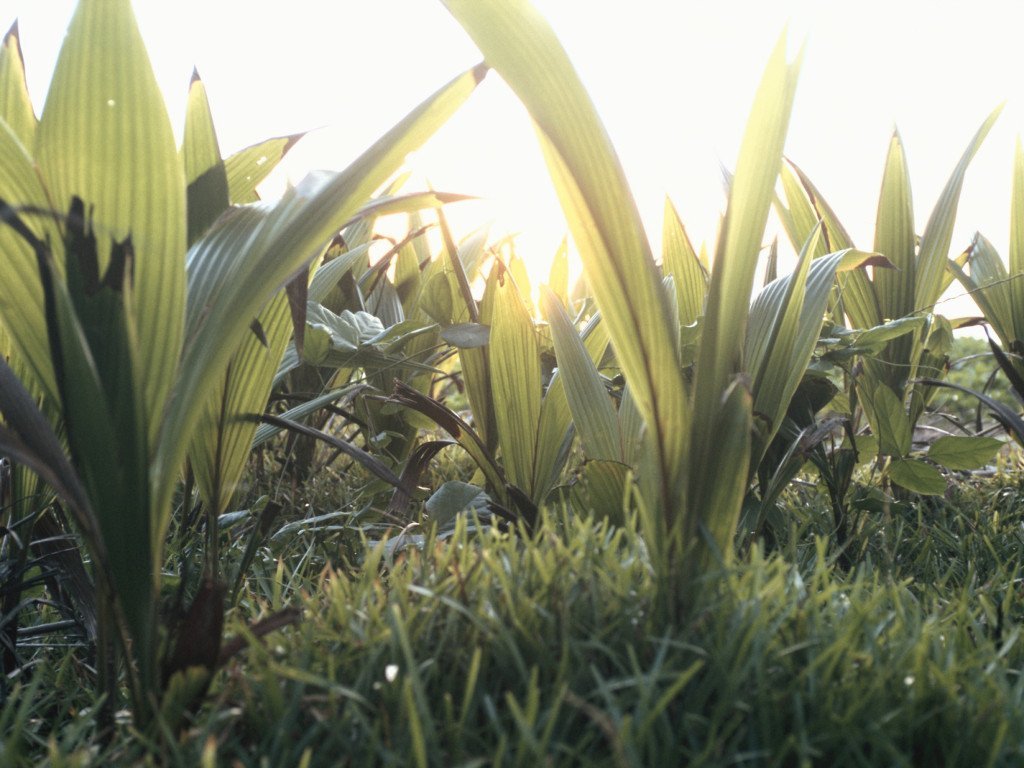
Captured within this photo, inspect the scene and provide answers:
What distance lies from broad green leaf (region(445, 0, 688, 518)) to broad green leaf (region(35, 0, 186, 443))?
265 millimetres

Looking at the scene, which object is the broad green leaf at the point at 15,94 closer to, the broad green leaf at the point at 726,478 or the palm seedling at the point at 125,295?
the palm seedling at the point at 125,295

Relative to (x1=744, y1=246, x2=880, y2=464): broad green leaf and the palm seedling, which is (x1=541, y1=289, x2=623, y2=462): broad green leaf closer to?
(x1=744, y1=246, x2=880, y2=464): broad green leaf

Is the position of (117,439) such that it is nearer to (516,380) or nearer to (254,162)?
(254,162)

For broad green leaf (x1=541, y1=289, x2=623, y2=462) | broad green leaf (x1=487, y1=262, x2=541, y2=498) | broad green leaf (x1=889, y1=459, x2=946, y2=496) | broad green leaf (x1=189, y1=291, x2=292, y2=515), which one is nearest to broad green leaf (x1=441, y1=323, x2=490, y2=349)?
broad green leaf (x1=487, y1=262, x2=541, y2=498)

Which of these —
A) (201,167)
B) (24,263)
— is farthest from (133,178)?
(201,167)

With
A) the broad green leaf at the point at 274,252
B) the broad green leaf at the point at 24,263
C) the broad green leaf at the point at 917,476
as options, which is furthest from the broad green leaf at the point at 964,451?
the broad green leaf at the point at 24,263

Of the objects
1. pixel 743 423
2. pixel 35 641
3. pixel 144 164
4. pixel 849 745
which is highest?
pixel 144 164

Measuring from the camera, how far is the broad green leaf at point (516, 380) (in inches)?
50.0

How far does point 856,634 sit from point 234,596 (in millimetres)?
689

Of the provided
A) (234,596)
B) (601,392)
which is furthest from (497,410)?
(234,596)

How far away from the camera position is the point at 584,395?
1.14m

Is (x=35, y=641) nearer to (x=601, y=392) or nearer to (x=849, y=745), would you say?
(x=601, y=392)

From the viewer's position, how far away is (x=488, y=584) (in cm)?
71

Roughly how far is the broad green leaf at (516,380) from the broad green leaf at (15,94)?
2.01ft
